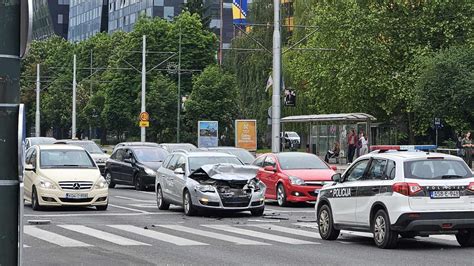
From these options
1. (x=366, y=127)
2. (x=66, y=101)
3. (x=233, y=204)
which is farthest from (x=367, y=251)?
(x=66, y=101)

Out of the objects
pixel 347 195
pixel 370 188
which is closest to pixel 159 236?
pixel 347 195

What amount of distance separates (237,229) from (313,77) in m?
41.3

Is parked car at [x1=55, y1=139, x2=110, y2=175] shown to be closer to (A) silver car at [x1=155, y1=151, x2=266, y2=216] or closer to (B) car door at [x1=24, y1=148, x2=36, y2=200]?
(B) car door at [x1=24, y1=148, x2=36, y2=200]

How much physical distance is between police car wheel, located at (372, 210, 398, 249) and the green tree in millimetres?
53687

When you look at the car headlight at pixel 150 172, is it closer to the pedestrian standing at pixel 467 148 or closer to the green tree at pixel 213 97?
the pedestrian standing at pixel 467 148

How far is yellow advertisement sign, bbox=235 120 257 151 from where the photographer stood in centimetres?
4681

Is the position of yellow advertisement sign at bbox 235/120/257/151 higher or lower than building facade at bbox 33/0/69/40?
lower

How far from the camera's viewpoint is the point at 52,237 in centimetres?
1725

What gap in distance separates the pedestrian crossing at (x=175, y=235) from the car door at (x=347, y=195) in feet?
2.23

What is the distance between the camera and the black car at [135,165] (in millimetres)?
34688

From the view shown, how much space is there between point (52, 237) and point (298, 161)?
11.7 metres

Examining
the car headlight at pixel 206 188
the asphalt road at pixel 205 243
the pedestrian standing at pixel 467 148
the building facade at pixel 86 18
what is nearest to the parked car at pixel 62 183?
the asphalt road at pixel 205 243

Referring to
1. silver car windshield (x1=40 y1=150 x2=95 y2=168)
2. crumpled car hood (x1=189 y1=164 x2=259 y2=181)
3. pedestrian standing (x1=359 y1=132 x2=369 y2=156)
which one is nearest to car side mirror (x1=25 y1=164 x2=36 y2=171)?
silver car windshield (x1=40 y1=150 x2=95 y2=168)

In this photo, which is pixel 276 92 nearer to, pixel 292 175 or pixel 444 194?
pixel 292 175
